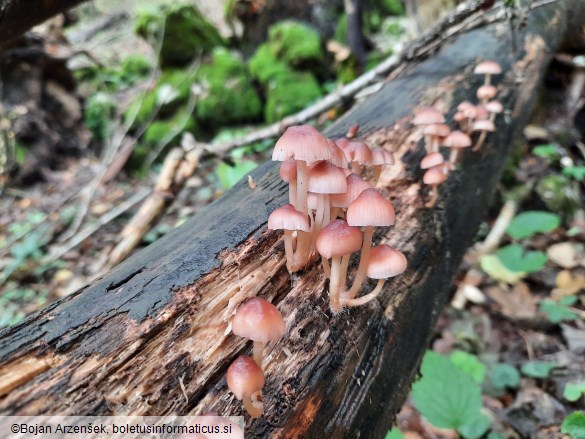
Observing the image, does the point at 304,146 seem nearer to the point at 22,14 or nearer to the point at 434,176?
the point at 434,176

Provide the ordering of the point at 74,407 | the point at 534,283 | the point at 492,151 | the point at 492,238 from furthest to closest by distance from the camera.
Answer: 1. the point at 492,238
2. the point at 534,283
3. the point at 492,151
4. the point at 74,407

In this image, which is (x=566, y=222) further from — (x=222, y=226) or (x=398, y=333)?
(x=222, y=226)

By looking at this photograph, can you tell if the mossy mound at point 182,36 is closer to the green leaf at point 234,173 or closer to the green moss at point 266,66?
the green moss at point 266,66

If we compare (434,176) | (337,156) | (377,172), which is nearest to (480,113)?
(434,176)

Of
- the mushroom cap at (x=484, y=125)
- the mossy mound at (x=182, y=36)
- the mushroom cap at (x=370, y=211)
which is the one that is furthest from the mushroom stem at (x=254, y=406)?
the mossy mound at (x=182, y=36)

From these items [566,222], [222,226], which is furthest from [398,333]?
[566,222]

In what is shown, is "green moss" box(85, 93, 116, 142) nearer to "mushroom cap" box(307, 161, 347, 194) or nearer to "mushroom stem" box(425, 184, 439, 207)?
"mushroom stem" box(425, 184, 439, 207)
